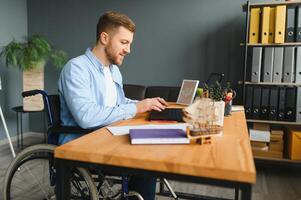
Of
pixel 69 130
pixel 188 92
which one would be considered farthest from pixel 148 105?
pixel 188 92

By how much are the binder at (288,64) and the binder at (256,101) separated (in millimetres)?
250

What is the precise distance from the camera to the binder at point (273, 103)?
2.64 metres

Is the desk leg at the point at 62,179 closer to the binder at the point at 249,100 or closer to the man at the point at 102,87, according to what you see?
the man at the point at 102,87

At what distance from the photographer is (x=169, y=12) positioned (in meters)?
3.30

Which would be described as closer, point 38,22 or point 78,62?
point 78,62

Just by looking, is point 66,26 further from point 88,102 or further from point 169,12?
point 88,102

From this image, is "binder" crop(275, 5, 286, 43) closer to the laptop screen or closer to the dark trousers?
the laptop screen

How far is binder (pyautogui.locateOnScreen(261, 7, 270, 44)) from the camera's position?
258cm

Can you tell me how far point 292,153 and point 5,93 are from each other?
3333 mm

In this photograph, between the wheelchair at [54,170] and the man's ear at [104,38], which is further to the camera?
the man's ear at [104,38]

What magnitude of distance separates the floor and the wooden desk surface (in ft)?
4.67

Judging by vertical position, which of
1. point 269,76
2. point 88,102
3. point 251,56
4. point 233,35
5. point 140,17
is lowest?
point 88,102

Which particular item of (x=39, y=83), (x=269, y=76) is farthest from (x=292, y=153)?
(x=39, y=83)

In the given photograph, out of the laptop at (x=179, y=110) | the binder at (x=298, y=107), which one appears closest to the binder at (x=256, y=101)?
the binder at (x=298, y=107)
